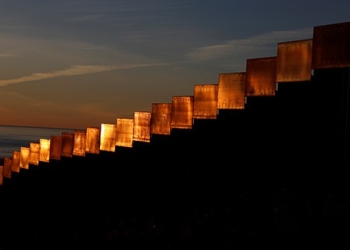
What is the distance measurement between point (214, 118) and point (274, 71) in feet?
4.80

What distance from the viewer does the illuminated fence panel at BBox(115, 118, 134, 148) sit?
11391 millimetres

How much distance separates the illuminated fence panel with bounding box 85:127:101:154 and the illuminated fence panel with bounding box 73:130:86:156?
0.20m

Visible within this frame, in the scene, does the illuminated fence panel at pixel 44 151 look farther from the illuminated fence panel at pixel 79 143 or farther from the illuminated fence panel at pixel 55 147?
the illuminated fence panel at pixel 79 143

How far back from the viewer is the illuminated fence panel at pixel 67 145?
13539mm

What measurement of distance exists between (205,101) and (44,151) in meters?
6.80

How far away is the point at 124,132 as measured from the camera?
11578mm

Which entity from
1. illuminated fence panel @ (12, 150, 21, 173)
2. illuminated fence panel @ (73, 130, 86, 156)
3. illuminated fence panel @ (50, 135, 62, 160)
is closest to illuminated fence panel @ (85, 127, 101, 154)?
illuminated fence panel @ (73, 130, 86, 156)

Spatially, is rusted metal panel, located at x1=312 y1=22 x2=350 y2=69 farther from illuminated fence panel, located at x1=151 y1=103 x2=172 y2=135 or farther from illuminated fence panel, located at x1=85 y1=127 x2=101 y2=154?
illuminated fence panel, located at x1=85 y1=127 x2=101 y2=154

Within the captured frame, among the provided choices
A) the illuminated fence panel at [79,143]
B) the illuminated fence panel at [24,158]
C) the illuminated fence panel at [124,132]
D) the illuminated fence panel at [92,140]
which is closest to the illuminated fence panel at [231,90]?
the illuminated fence panel at [124,132]

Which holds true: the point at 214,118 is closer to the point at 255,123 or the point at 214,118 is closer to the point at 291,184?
the point at 255,123

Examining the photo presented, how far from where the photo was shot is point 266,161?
8.82 m

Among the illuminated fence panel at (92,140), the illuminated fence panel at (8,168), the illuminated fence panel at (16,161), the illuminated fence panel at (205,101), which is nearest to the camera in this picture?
the illuminated fence panel at (205,101)

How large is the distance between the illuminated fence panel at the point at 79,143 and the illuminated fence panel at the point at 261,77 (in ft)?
18.5

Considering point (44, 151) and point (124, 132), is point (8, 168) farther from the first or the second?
point (124, 132)
